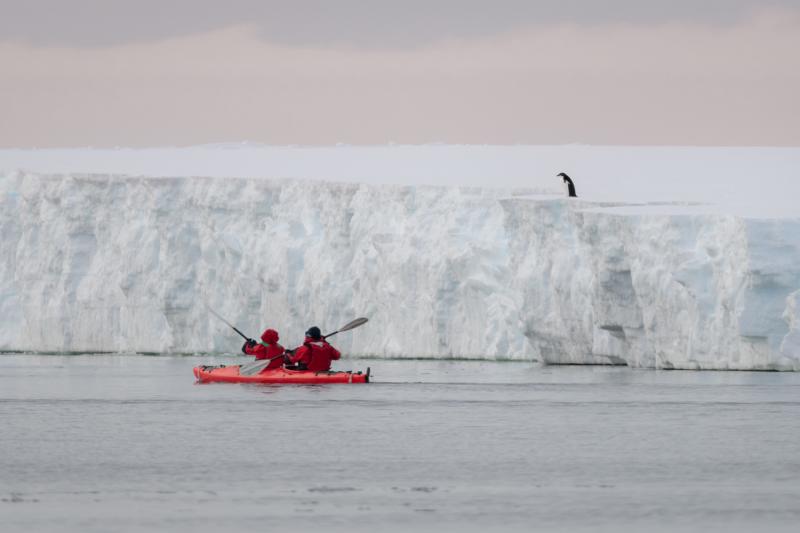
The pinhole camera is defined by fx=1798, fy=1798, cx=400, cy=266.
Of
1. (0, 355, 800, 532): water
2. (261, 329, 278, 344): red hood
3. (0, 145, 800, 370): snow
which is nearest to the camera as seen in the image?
(0, 355, 800, 532): water

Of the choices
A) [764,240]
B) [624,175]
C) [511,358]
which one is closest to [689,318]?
[764,240]

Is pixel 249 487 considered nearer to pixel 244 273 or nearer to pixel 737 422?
pixel 737 422

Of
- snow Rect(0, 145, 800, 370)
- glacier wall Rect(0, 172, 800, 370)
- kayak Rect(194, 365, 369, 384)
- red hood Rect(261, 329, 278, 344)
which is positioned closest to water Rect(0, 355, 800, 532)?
kayak Rect(194, 365, 369, 384)

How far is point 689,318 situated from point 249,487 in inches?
564

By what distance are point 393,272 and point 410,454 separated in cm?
1745

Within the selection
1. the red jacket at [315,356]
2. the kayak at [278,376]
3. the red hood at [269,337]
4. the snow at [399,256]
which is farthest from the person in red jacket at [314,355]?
the snow at [399,256]

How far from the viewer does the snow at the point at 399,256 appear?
2933 cm

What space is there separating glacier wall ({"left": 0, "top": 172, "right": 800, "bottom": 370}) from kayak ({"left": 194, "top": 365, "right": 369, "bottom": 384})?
5.43 meters

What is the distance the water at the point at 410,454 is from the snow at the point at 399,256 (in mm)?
1960

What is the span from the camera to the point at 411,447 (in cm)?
1903

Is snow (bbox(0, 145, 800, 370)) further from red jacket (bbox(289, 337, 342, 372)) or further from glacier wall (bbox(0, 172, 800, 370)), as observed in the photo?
red jacket (bbox(289, 337, 342, 372))

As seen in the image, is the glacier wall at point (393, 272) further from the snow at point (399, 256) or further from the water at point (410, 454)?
the water at point (410, 454)

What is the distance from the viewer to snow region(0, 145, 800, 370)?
29.3 m

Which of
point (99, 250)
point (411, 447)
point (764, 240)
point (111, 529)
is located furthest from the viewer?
point (99, 250)
